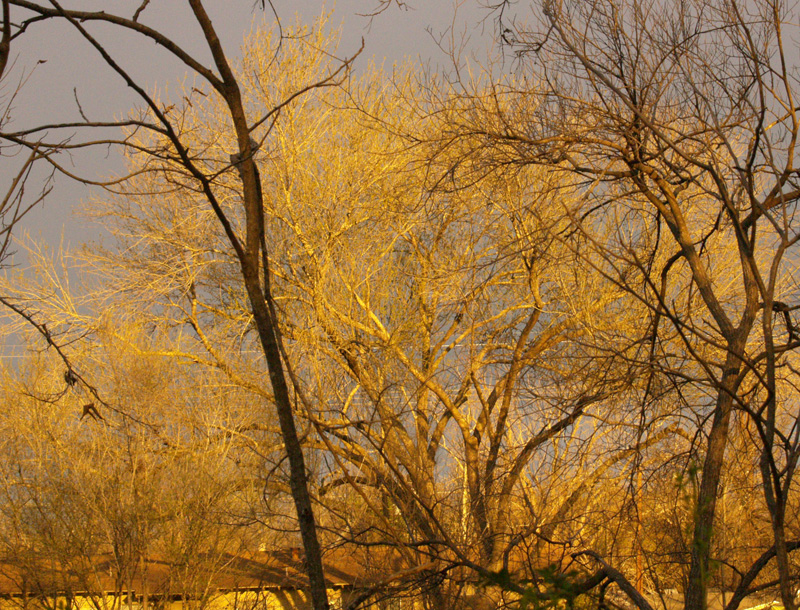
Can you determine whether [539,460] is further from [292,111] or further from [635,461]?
[292,111]

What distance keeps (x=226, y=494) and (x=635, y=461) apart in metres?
9.58

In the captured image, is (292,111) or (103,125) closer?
(103,125)

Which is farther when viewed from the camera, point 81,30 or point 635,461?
point 635,461

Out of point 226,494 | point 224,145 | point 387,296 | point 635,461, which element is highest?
point 224,145

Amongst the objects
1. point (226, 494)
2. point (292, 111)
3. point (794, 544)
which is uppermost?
point (292, 111)

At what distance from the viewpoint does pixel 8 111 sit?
2.80 m

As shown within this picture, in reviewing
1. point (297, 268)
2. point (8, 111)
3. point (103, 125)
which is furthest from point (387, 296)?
point (103, 125)

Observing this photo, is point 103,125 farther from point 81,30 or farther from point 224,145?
point 224,145

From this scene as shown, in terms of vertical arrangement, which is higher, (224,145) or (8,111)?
(224,145)

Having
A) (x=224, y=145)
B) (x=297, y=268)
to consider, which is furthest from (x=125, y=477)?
(x=224, y=145)

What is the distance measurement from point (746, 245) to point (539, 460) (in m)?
5.14

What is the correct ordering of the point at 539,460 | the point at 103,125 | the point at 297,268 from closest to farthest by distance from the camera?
the point at 103,125 → the point at 539,460 → the point at 297,268

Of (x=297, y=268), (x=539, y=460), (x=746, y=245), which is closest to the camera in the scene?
(x=746, y=245)

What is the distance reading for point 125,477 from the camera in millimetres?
12867
